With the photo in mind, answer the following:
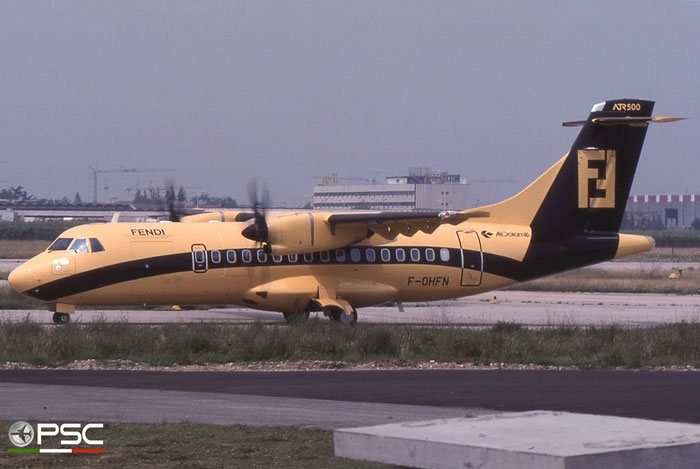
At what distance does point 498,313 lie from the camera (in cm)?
3384

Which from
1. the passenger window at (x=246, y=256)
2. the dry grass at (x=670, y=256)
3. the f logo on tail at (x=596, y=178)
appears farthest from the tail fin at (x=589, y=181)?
the dry grass at (x=670, y=256)

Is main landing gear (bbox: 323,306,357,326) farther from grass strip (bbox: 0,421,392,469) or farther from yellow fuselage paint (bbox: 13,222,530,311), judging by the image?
grass strip (bbox: 0,421,392,469)

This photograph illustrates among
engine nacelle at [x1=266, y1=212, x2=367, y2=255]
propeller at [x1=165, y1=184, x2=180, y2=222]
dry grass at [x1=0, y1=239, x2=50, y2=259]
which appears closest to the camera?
engine nacelle at [x1=266, y1=212, x2=367, y2=255]

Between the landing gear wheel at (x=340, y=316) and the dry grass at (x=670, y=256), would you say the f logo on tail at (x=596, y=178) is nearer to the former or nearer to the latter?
the landing gear wheel at (x=340, y=316)

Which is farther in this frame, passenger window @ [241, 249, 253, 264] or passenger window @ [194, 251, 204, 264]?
passenger window @ [241, 249, 253, 264]

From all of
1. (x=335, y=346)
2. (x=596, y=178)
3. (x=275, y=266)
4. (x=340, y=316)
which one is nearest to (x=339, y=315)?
(x=340, y=316)

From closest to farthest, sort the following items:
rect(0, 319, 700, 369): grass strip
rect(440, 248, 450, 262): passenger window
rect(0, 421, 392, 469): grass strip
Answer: rect(0, 421, 392, 469): grass strip → rect(0, 319, 700, 369): grass strip → rect(440, 248, 450, 262): passenger window

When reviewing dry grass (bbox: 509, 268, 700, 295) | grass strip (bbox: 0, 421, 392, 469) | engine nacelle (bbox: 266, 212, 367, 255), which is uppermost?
engine nacelle (bbox: 266, 212, 367, 255)

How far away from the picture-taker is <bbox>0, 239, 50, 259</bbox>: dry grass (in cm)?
7436

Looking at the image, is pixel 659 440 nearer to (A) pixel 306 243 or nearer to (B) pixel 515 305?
(A) pixel 306 243

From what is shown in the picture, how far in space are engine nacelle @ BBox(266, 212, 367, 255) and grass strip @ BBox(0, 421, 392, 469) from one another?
1466cm

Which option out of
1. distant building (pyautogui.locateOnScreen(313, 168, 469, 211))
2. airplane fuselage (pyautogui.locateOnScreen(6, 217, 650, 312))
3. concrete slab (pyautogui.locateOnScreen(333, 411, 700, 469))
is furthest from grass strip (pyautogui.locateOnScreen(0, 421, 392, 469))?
distant building (pyautogui.locateOnScreen(313, 168, 469, 211))

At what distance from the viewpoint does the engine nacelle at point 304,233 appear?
88.6ft

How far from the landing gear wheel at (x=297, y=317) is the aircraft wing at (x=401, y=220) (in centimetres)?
247
